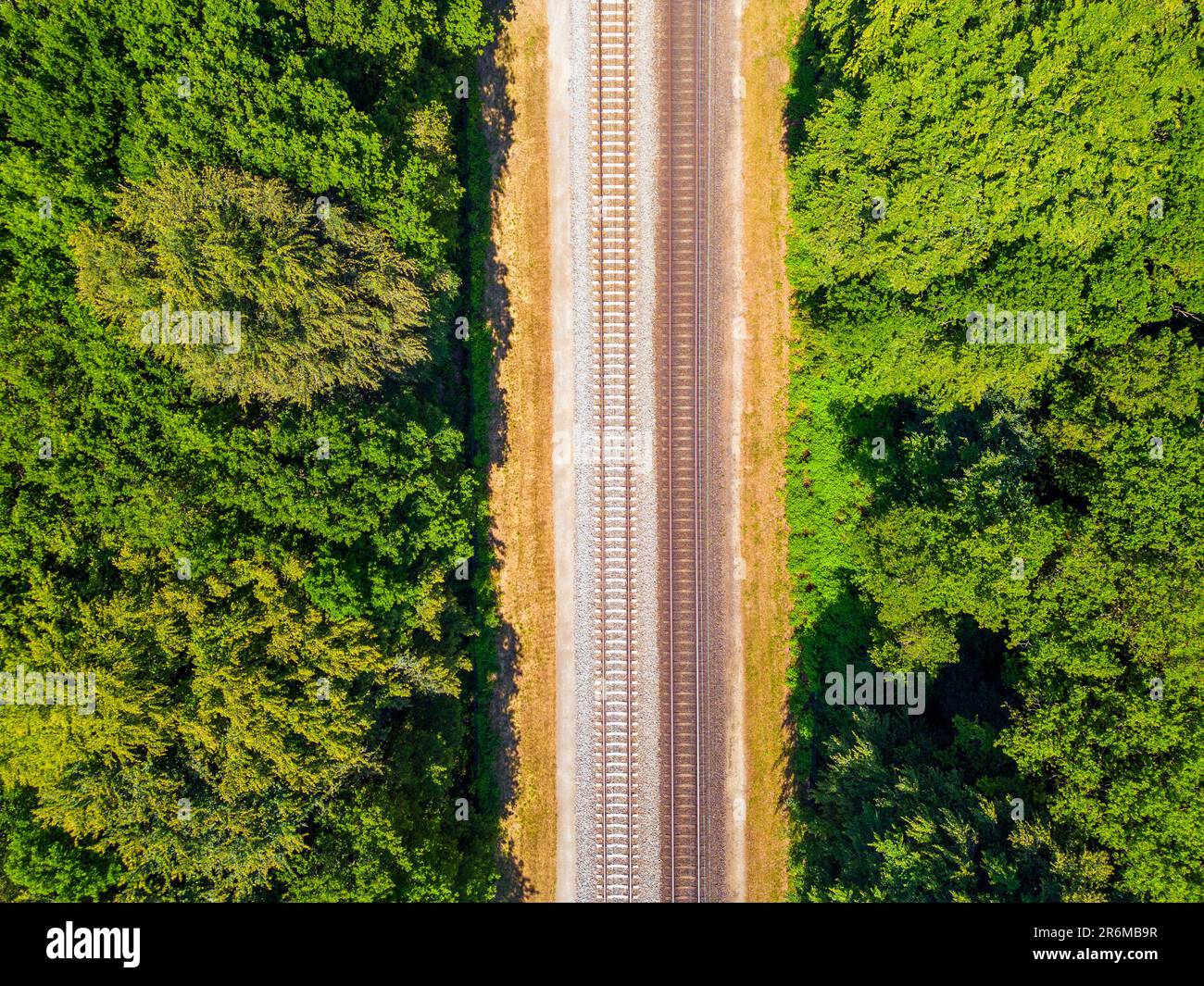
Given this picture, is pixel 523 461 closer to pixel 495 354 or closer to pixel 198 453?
pixel 495 354

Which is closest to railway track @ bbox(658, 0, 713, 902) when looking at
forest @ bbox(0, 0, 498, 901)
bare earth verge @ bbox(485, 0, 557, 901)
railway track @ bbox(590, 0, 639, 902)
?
railway track @ bbox(590, 0, 639, 902)

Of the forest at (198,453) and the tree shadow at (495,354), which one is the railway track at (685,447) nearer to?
the tree shadow at (495,354)

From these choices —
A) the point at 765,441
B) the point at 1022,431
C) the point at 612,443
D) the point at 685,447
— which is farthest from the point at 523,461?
the point at 1022,431

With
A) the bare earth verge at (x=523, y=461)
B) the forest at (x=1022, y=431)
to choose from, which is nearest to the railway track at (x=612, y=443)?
the bare earth verge at (x=523, y=461)

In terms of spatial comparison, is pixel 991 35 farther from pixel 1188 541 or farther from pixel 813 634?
pixel 813 634

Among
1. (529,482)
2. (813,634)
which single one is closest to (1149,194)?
(813,634)

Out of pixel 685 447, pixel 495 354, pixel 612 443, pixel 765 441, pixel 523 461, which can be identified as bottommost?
pixel 523 461
